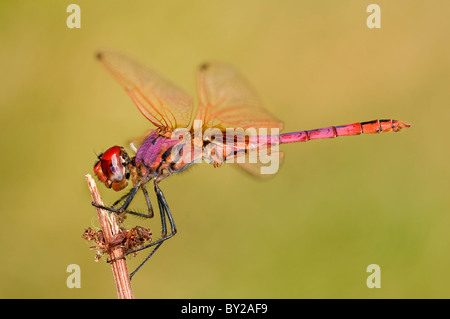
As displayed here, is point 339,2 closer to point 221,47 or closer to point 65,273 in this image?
point 221,47

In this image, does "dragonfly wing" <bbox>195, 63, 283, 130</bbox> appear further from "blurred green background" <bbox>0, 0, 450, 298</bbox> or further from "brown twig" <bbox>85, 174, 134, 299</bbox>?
"blurred green background" <bbox>0, 0, 450, 298</bbox>

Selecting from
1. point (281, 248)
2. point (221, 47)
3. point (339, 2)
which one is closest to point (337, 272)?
point (281, 248)

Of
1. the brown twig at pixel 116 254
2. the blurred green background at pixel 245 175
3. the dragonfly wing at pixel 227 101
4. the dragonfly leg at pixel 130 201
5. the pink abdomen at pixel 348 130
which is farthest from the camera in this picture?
the blurred green background at pixel 245 175

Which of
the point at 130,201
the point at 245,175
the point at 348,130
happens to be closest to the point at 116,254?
the point at 130,201

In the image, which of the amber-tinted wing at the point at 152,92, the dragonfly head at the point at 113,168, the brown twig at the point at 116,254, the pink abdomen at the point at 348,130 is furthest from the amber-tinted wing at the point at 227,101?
the brown twig at the point at 116,254

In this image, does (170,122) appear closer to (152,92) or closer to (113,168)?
(152,92)

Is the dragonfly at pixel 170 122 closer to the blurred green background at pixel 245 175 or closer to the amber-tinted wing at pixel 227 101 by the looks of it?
the amber-tinted wing at pixel 227 101

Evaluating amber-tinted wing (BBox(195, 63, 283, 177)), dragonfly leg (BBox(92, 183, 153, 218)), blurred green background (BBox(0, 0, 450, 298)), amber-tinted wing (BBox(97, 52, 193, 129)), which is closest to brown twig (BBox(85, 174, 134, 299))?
dragonfly leg (BBox(92, 183, 153, 218))
